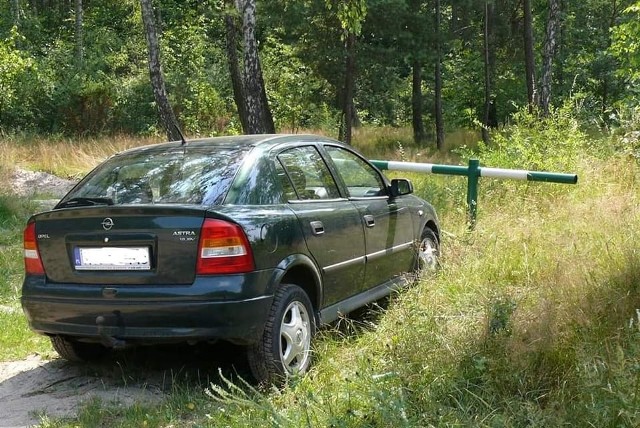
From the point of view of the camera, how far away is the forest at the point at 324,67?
71.2 feet

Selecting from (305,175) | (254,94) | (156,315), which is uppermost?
(254,94)

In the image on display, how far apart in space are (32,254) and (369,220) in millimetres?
2537

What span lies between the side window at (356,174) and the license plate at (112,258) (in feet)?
6.61

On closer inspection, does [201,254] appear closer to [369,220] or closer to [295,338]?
[295,338]

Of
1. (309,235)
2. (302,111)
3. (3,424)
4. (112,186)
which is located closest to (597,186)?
(309,235)

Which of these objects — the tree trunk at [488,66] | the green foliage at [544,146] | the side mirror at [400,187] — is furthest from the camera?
the tree trunk at [488,66]

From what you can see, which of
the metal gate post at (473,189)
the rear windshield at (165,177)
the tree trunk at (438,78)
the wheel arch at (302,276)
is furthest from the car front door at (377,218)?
the tree trunk at (438,78)

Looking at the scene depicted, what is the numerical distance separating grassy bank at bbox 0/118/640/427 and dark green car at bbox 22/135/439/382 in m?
0.39

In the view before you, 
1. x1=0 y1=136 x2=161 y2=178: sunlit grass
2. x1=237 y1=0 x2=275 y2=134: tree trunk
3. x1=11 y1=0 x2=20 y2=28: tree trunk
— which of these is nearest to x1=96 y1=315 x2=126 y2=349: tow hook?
x1=237 y1=0 x2=275 y2=134: tree trunk

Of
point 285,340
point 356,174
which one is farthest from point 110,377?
point 356,174

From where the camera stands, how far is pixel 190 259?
427 centimetres

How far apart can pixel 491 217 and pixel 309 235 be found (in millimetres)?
4066

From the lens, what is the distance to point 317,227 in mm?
5027

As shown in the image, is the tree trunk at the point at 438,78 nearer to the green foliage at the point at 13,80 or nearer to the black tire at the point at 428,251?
the green foliage at the point at 13,80
